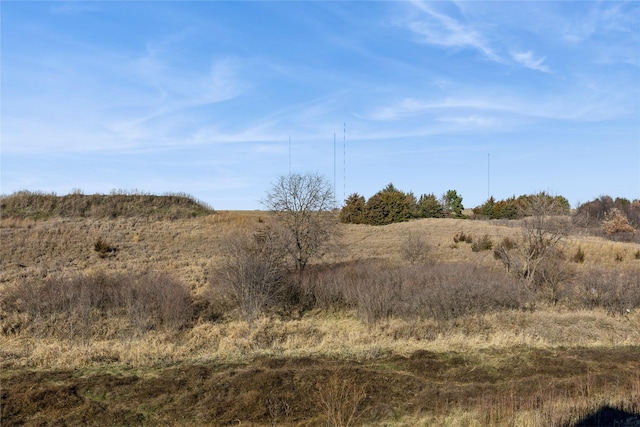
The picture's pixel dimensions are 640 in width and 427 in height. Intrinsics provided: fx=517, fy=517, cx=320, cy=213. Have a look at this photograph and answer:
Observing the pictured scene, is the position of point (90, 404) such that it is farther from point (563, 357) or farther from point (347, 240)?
point (347, 240)

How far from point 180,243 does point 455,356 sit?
77.9ft

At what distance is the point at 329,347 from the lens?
12.9 meters

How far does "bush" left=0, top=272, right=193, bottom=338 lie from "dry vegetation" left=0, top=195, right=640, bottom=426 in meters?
0.05

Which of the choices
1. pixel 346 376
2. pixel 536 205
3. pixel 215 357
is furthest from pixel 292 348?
pixel 536 205

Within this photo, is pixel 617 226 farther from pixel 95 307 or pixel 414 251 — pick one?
pixel 95 307

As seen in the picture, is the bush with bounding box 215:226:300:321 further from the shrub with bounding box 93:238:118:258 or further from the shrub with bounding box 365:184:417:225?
the shrub with bounding box 365:184:417:225

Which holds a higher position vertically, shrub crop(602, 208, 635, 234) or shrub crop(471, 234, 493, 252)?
shrub crop(602, 208, 635, 234)

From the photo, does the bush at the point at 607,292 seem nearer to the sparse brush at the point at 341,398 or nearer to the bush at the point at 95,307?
the sparse brush at the point at 341,398

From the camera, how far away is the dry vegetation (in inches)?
325

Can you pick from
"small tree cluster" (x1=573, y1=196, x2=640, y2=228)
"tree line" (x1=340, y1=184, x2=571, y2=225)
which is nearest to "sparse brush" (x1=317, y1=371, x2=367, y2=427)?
"tree line" (x1=340, y1=184, x2=571, y2=225)

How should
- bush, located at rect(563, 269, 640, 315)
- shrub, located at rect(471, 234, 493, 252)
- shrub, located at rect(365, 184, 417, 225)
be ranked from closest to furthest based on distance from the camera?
bush, located at rect(563, 269, 640, 315) → shrub, located at rect(471, 234, 493, 252) → shrub, located at rect(365, 184, 417, 225)

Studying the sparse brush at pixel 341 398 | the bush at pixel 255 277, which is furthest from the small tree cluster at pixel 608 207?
the sparse brush at pixel 341 398

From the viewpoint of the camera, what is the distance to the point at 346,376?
32.6ft

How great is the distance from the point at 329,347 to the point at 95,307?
7923 mm
